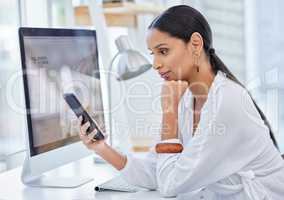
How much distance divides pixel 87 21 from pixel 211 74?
1.30 metres

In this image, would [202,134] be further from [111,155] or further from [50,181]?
[50,181]

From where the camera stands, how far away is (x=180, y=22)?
116 cm

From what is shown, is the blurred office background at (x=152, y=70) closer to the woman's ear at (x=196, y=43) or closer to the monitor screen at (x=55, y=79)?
the monitor screen at (x=55, y=79)

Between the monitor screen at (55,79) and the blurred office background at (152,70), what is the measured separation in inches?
18.4

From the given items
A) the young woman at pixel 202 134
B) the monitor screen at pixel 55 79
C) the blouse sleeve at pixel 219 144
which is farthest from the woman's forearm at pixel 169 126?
the monitor screen at pixel 55 79

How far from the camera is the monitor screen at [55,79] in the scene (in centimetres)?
124

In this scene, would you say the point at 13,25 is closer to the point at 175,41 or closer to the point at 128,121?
the point at 128,121

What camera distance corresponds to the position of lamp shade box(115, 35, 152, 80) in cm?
174

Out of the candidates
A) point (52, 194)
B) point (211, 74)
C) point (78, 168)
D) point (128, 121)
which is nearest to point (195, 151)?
point (211, 74)

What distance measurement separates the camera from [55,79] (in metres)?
1.33

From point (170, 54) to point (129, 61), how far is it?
579mm

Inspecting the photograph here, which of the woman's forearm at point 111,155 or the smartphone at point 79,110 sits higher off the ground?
the smartphone at point 79,110

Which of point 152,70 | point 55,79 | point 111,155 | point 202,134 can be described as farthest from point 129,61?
point 202,134

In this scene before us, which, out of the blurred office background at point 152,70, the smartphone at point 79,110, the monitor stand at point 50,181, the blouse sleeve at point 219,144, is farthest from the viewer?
the blurred office background at point 152,70
